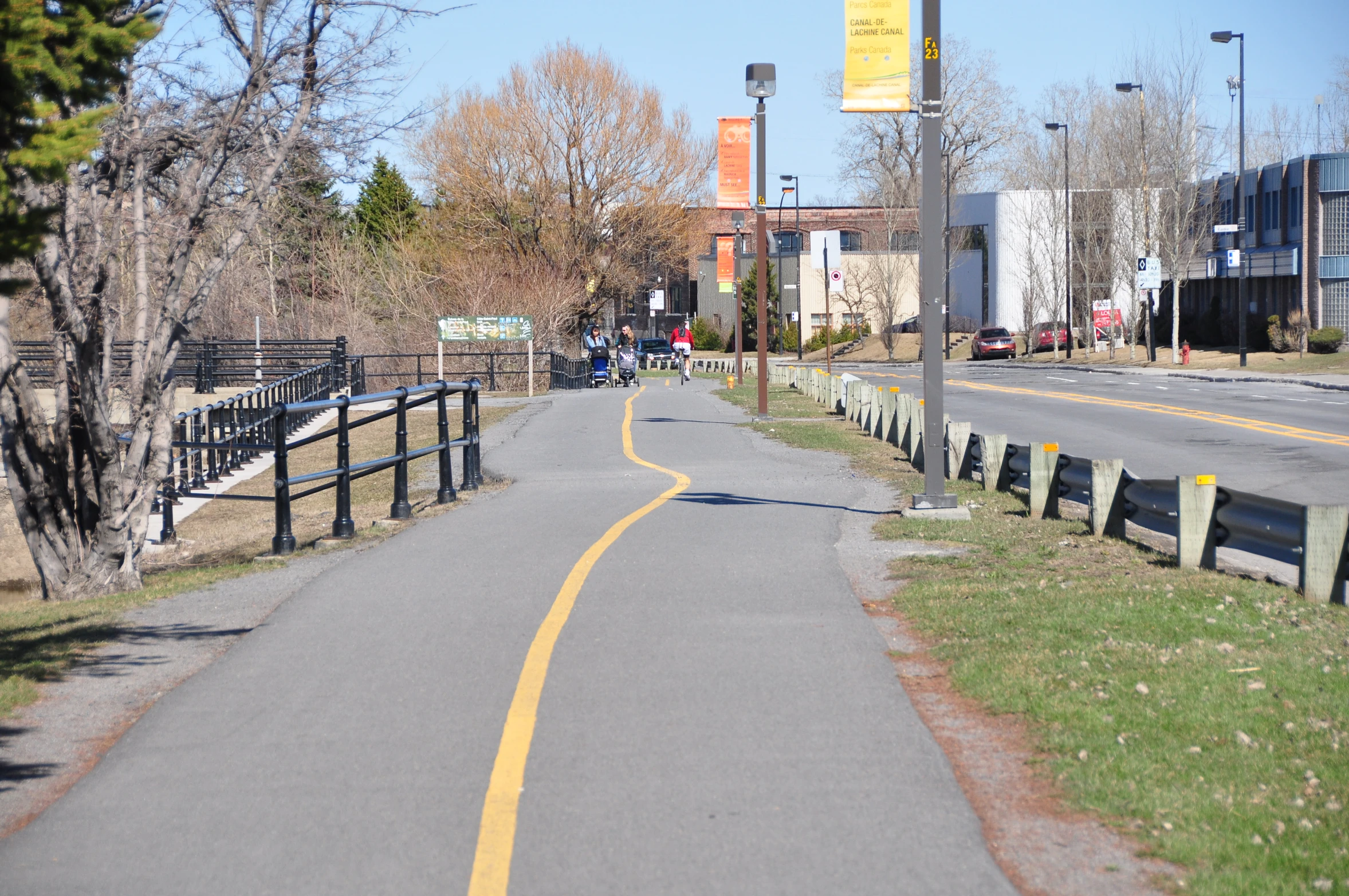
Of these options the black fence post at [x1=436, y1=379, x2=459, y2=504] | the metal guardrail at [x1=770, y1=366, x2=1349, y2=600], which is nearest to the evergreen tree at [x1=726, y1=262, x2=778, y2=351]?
the black fence post at [x1=436, y1=379, x2=459, y2=504]

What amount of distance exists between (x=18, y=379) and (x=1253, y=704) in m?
9.56

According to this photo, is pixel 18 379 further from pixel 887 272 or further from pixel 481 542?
pixel 887 272

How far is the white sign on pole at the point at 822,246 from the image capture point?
40.3 meters

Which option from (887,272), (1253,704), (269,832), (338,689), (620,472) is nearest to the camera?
(269,832)

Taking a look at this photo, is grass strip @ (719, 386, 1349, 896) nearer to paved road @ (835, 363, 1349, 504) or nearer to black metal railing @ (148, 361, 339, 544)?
paved road @ (835, 363, 1349, 504)

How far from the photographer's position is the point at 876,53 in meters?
12.4

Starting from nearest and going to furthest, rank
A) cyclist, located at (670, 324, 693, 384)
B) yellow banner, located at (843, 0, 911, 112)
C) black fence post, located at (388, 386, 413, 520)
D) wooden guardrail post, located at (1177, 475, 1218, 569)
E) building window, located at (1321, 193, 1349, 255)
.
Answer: wooden guardrail post, located at (1177, 475, 1218, 569) < yellow banner, located at (843, 0, 911, 112) < black fence post, located at (388, 386, 413, 520) < cyclist, located at (670, 324, 693, 384) < building window, located at (1321, 193, 1349, 255)

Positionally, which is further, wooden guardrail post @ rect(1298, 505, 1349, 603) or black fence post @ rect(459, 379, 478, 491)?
black fence post @ rect(459, 379, 478, 491)

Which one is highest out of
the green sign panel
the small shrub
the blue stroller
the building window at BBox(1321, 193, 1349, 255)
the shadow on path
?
the building window at BBox(1321, 193, 1349, 255)

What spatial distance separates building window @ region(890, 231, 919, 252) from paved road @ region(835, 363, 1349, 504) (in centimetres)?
3683

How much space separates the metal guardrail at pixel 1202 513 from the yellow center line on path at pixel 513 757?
4.38 meters

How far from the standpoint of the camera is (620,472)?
17641mm

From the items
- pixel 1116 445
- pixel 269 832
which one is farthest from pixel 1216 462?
pixel 269 832

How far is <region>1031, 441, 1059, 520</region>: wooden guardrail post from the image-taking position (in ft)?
40.7
